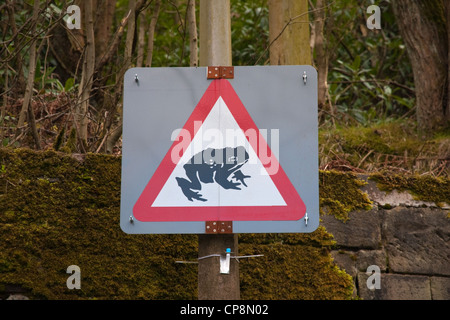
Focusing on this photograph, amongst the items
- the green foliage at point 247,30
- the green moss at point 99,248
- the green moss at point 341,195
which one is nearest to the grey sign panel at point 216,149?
the green moss at point 99,248

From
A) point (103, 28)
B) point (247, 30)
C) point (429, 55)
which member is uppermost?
point (247, 30)

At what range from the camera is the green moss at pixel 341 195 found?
378 centimetres

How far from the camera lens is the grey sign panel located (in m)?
2.50

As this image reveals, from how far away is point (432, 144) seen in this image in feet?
16.5

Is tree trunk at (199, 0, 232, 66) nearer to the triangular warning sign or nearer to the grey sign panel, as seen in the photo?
the grey sign panel

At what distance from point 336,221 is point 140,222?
1.65 meters

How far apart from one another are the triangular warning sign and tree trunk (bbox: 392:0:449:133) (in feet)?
11.4

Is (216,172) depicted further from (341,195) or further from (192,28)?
(192,28)

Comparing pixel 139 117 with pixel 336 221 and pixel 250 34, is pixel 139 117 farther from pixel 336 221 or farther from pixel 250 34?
pixel 250 34

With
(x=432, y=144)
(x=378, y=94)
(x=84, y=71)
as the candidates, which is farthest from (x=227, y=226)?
(x=378, y=94)

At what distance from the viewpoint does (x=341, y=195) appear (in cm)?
381

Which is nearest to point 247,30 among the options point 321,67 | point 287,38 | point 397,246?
point 321,67

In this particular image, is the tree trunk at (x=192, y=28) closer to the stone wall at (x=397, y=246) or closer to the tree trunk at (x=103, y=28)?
the stone wall at (x=397, y=246)

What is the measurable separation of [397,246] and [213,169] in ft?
5.82
